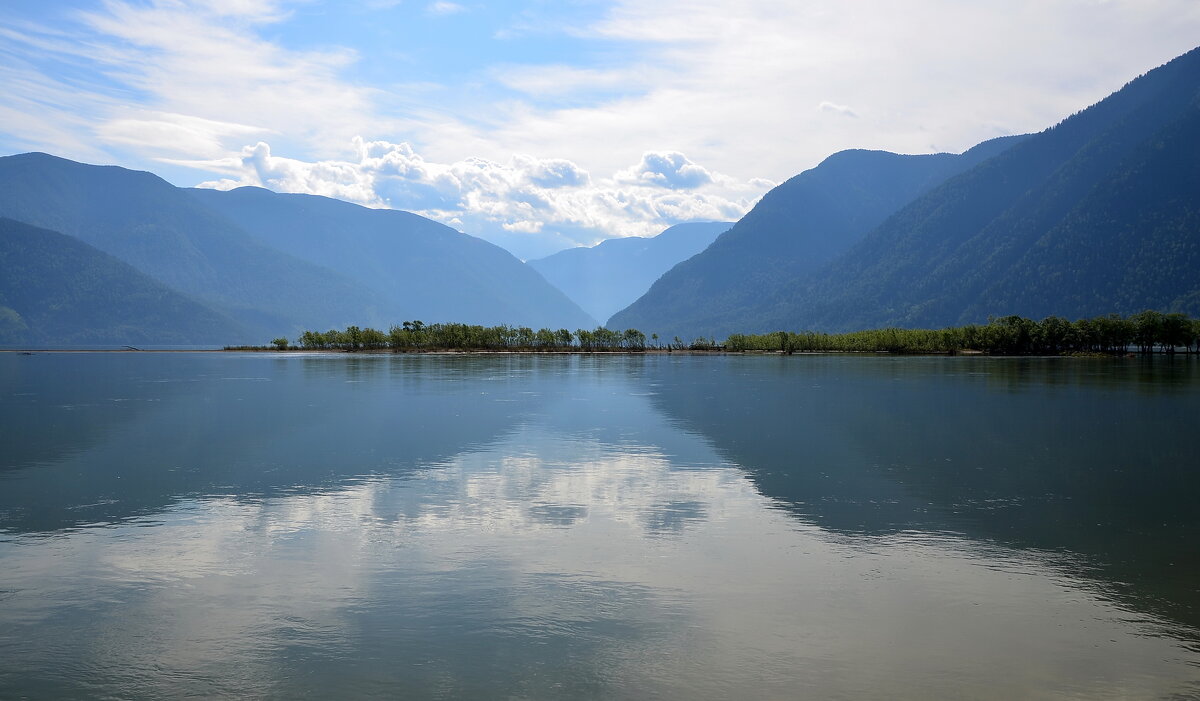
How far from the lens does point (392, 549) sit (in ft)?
79.7

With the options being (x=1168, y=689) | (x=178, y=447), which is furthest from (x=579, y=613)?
(x=178, y=447)

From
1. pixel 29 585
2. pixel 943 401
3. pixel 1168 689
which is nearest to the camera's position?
pixel 1168 689

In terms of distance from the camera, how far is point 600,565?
74.7 ft

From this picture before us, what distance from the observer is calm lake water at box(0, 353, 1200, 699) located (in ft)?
52.2

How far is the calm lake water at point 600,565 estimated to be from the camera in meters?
15.9

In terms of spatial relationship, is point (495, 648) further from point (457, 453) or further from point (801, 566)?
point (457, 453)

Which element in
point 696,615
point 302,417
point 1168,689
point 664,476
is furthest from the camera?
point 302,417

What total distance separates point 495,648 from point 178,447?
3704 cm

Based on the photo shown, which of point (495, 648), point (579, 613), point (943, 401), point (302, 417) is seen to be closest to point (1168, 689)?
point (579, 613)

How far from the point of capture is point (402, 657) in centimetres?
1644

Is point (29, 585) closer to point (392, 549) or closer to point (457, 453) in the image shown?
point (392, 549)

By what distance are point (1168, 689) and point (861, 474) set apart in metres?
22.8

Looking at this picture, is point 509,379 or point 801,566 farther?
point 509,379

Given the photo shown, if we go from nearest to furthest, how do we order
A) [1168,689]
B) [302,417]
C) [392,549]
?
[1168,689] → [392,549] → [302,417]
